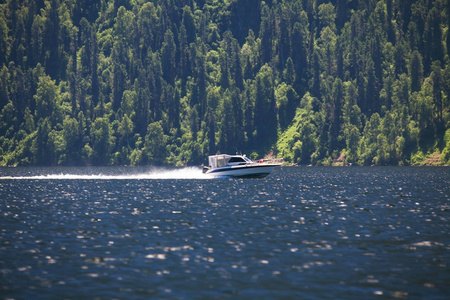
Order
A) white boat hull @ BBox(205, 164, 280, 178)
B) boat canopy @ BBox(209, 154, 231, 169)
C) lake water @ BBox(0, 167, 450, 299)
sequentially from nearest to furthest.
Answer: lake water @ BBox(0, 167, 450, 299) < white boat hull @ BBox(205, 164, 280, 178) < boat canopy @ BBox(209, 154, 231, 169)

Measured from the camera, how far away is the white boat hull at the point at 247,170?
372 ft

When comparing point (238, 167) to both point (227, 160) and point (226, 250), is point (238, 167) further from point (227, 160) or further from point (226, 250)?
point (226, 250)

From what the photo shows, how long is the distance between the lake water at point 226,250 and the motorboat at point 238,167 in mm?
44379

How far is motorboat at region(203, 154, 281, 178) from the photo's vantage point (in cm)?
11344

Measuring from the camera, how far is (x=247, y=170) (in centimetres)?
11438

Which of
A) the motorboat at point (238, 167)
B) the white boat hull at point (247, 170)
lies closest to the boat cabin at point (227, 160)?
the motorboat at point (238, 167)

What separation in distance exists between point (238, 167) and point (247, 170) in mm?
1732

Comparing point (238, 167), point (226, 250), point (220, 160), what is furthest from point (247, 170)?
point (226, 250)

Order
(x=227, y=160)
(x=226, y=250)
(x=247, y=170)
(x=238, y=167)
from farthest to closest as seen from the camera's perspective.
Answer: (x=227, y=160) → (x=247, y=170) → (x=238, y=167) → (x=226, y=250)

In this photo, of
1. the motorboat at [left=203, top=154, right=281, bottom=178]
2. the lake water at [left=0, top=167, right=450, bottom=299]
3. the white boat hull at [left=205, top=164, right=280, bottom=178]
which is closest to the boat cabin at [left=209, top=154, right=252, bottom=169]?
the motorboat at [left=203, top=154, right=281, bottom=178]

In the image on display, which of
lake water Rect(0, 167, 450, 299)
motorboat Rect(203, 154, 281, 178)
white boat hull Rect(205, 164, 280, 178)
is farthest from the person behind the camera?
motorboat Rect(203, 154, 281, 178)

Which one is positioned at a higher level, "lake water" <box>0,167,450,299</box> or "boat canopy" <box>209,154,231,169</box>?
"boat canopy" <box>209,154,231,169</box>

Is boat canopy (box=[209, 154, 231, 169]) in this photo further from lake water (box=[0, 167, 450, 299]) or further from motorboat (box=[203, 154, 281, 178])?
lake water (box=[0, 167, 450, 299])

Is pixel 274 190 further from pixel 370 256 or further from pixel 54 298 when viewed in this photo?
pixel 54 298
